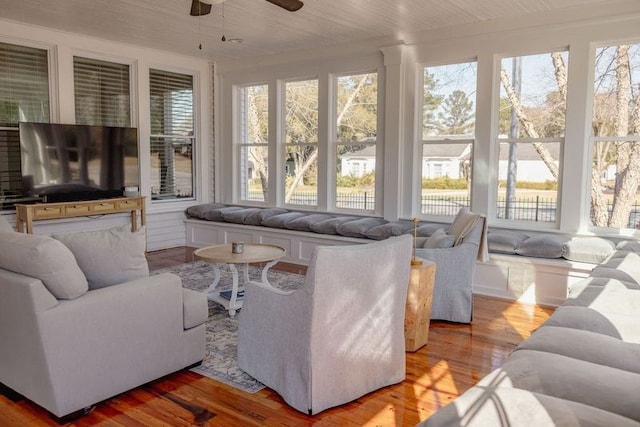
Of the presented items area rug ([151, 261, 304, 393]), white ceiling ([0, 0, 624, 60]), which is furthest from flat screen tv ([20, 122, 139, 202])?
area rug ([151, 261, 304, 393])

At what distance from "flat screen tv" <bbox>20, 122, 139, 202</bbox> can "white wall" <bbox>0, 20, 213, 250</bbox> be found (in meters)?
0.29

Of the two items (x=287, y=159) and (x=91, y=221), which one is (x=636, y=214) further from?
(x=91, y=221)

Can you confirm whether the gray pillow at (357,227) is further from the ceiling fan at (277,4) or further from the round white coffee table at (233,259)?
the ceiling fan at (277,4)

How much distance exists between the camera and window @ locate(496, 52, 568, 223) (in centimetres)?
512

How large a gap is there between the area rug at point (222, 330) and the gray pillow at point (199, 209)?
1305 mm

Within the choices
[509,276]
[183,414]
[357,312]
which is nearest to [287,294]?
[357,312]

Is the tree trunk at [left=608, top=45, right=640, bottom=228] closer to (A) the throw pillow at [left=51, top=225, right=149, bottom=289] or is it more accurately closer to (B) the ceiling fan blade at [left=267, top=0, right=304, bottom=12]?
(B) the ceiling fan blade at [left=267, top=0, right=304, bottom=12]

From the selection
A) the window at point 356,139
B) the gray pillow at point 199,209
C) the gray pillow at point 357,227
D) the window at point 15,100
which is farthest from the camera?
the gray pillow at point 199,209

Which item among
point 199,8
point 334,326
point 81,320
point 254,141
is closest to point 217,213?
point 254,141

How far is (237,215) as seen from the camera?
6898 mm

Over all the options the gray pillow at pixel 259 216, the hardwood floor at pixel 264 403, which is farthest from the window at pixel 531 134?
the gray pillow at pixel 259 216

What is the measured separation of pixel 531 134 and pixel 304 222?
9.06 ft

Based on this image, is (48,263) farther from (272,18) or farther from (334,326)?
(272,18)

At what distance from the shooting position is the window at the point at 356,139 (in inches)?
249
